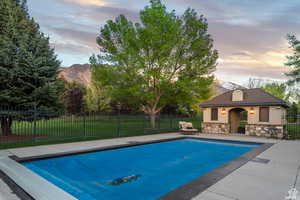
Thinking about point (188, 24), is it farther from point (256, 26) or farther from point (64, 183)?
point (64, 183)

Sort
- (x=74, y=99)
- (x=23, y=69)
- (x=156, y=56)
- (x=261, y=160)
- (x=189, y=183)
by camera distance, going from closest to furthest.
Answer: (x=189, y=183), (x=261, y=160), (x=23, y=69), (x=156, y=56), (x=74, y=99)

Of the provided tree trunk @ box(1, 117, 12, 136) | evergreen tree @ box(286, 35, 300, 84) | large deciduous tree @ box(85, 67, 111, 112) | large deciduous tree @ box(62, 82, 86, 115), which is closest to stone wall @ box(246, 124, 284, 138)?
evergreen tree @ box(286, 35, 300, 84)

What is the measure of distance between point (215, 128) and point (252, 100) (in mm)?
3912

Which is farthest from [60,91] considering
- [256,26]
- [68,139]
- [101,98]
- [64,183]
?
[101,98]

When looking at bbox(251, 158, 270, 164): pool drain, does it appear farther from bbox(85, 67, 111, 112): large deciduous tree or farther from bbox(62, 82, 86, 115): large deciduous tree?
bbox(62, 82, 86, 115): large deciduous tree

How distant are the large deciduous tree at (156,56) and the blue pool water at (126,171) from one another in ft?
29.4

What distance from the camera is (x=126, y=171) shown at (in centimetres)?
635

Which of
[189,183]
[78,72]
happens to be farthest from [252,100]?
[78,72]

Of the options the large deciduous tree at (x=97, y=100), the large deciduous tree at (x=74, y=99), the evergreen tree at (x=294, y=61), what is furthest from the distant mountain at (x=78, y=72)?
the evergreen tree at (x=294, y=61)

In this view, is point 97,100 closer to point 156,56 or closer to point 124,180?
point 156,56

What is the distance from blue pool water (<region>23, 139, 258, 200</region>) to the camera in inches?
185

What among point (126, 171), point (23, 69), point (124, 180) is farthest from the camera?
point (23, 69)

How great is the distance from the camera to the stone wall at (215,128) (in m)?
16.4

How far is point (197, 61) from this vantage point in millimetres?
18203
